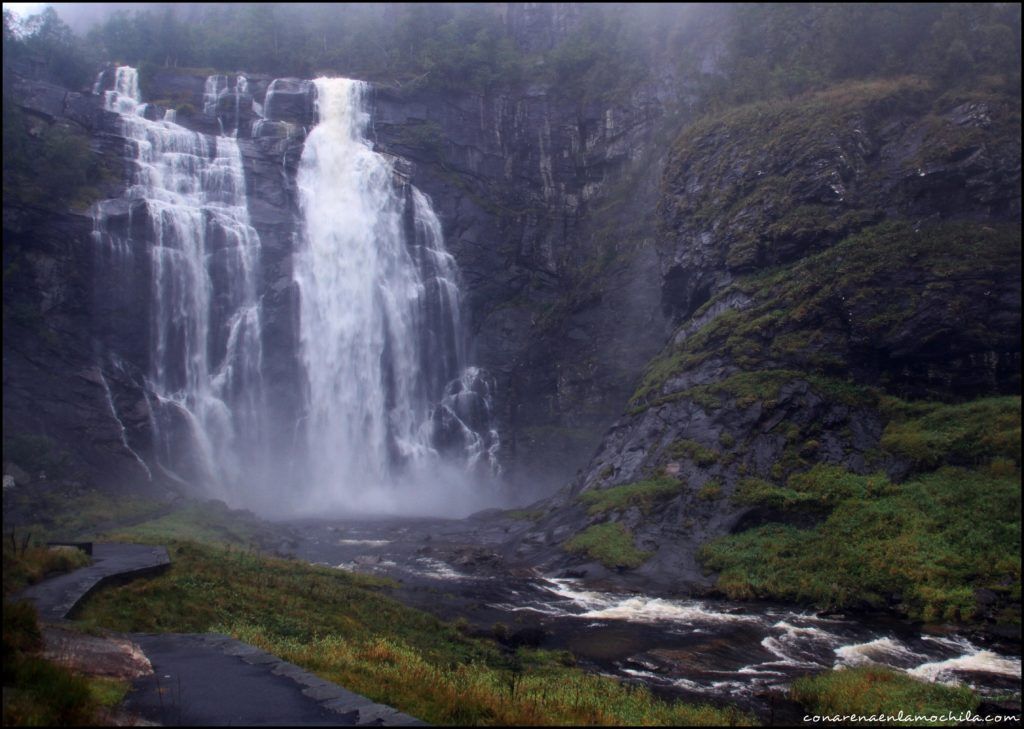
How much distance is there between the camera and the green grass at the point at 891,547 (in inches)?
821

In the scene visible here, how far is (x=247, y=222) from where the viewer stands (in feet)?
162

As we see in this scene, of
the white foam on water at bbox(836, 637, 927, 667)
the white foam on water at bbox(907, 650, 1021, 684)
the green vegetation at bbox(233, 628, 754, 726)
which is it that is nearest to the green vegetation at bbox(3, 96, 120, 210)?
the green vegetation at bbox(233, 628, 754, 726)

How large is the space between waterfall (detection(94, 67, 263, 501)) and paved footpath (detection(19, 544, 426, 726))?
32900 millimetres

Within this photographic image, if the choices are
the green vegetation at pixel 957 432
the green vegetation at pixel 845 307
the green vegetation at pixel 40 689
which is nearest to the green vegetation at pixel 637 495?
the green vegetation at pixel 845 307

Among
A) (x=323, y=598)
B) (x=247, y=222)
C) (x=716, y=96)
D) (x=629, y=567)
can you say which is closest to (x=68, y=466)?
(x=247, y=222)

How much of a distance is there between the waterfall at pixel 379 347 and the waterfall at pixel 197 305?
3.68 metres

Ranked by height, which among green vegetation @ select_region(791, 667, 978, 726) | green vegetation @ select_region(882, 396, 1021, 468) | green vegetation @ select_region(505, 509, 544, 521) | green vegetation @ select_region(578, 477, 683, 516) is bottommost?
green vegetation @ select_region(505, 509, 544, 521)

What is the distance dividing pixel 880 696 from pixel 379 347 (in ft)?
132

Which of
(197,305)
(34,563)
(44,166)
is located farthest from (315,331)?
(34,563)

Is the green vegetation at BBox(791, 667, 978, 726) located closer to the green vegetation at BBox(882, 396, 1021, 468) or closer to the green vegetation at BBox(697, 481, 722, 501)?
the green vegetation at BBox(697, 481, 722, 501)

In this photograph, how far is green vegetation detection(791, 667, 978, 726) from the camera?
13141mm

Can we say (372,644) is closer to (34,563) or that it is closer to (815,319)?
(34,563)

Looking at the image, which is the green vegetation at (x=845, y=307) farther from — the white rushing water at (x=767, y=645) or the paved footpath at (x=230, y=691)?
the paved footpath at (x=230, y=691)

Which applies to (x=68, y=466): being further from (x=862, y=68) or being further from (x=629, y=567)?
(x=862, y=68)
